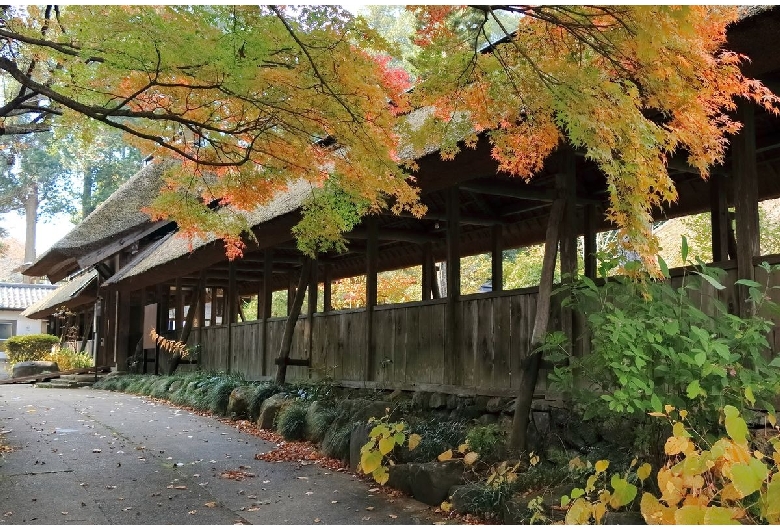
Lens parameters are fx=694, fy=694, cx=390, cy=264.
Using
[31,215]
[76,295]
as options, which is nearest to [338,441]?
[76,295]

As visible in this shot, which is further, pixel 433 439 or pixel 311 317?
pixel 311 317

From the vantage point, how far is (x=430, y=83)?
5.80 metres

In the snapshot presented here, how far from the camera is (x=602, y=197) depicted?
988 centimetres

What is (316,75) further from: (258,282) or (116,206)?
(116,206)

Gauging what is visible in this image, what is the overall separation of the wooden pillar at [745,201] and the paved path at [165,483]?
3.17 m

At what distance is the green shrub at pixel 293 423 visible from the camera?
373 inches

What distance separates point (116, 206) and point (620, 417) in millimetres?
19439

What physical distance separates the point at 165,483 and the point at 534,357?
3802 mm

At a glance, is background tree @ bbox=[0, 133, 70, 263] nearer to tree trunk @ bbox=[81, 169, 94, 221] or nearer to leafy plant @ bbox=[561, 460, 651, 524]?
tree trunk @ bbox=[81, 169, 94, 221]

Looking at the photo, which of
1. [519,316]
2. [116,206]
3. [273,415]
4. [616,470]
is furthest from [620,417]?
[116,206]

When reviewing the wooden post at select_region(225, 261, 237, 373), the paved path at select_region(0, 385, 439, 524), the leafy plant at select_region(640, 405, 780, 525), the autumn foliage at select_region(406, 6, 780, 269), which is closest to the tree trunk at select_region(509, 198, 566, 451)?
the paved path at select_region(0, 385, 439, 524)

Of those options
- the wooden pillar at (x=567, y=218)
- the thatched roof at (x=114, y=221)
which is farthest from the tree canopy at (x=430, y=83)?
the thatched roof at (x=114, y=221)

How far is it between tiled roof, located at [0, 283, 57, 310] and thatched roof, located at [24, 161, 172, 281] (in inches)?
853

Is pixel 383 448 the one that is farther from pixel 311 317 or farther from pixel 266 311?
pixel 266 311
